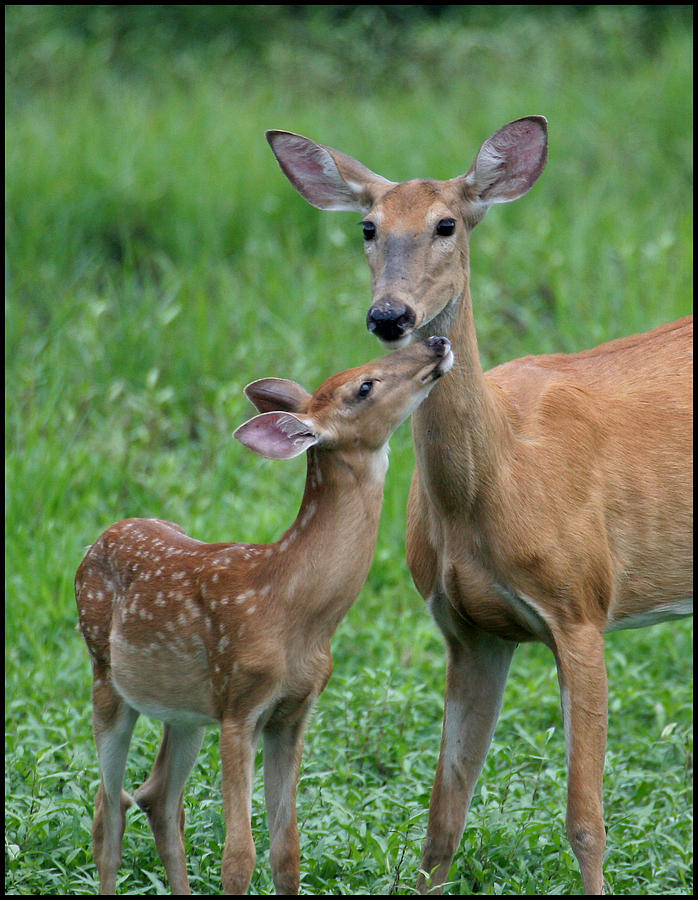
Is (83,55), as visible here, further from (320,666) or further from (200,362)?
(320,666)

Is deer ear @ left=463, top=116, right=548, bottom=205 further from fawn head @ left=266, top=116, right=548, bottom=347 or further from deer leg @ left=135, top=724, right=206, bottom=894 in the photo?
deer leg @ left=135, top=724, right=206, bottom=894

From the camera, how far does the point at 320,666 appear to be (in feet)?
11.9

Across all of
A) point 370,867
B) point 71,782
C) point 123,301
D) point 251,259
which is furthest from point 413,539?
point 251,259

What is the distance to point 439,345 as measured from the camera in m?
3.72

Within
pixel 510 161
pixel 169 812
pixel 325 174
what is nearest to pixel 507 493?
pixel 510 161

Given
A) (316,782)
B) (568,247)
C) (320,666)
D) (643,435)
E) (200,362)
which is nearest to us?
(320,666)

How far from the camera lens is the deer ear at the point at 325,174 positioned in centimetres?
426

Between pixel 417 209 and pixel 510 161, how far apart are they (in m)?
0.42

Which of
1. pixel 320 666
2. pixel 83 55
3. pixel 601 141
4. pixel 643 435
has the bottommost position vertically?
pixel 320 666

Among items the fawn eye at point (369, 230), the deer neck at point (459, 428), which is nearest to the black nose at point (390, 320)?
the deer neck at point (459, 428)

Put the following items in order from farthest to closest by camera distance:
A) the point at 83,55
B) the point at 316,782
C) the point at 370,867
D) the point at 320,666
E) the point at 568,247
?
the point at 83,55 < the point at 568,247 < the point at 316,782 < the point at 370,867 < the point at 320,666

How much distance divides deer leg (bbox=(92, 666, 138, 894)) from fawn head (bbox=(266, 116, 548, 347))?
1.28 m

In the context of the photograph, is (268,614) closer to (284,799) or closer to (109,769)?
(284,799)

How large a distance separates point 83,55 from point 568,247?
639 centimetres
